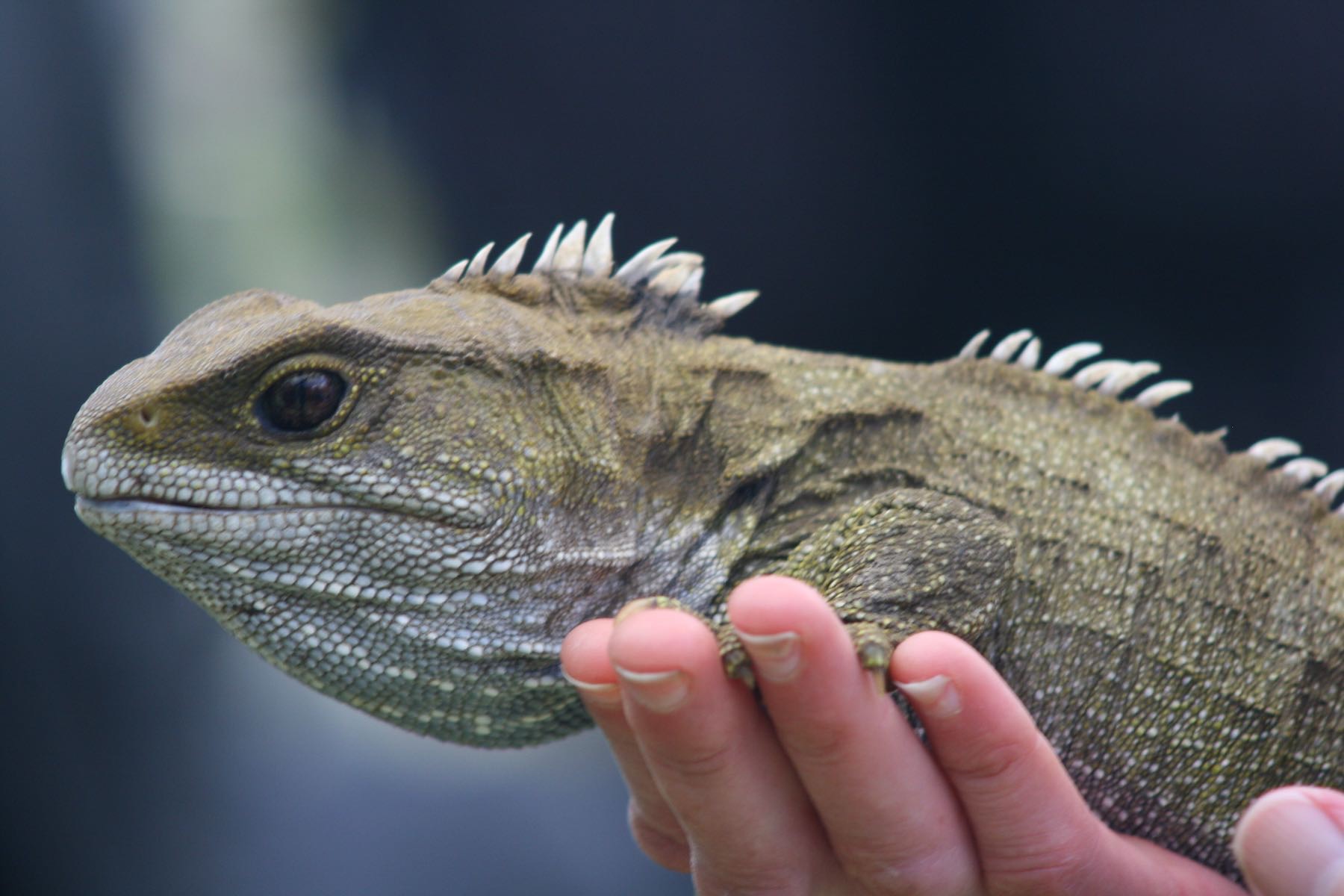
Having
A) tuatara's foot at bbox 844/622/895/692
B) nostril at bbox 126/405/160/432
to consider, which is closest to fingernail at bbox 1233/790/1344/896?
tuatara's foot at bbox 844/622/895/692

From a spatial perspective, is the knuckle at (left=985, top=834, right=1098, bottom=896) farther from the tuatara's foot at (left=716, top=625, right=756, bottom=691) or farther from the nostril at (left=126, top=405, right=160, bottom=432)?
the nostril at (left=126, top=405, right=160, bottom=432)

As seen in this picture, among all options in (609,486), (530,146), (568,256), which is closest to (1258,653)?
(609,486)

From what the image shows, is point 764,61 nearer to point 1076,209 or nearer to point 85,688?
point 1076,209

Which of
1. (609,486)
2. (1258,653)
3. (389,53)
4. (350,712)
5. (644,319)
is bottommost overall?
(350,712)

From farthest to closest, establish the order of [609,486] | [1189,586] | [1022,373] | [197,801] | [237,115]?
[197,801] → [237,115] → [1022,373] → [1189,586] → [609,486]

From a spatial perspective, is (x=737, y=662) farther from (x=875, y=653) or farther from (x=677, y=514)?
(x=677, y=514)

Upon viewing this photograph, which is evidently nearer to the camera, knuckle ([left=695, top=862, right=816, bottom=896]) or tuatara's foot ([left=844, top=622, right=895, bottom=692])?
tuatara's foot ([left=844, top=622, right=895, bottom=692])

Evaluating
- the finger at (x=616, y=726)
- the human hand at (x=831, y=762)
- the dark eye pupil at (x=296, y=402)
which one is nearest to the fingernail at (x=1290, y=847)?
the human hand at (x=831, y=762)

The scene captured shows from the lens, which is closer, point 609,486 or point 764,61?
point 609,486
